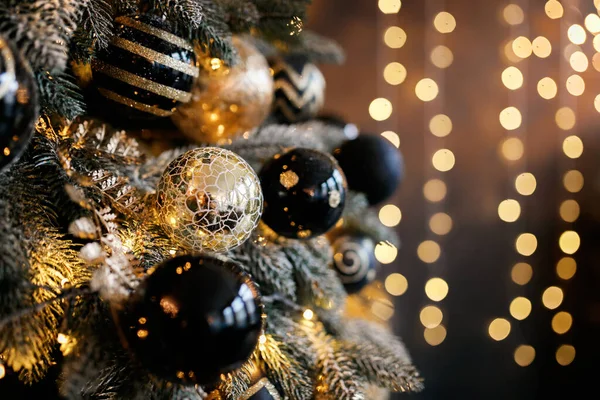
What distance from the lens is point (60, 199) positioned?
0.48 m

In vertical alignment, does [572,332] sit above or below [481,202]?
below

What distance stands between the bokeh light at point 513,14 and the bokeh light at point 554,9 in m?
0.07

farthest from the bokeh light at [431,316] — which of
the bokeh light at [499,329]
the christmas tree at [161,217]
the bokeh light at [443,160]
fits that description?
the christmas tree at [161,217]

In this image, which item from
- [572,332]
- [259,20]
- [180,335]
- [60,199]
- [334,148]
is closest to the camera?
[180,335]

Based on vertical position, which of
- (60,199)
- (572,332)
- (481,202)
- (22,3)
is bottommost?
(572,332)

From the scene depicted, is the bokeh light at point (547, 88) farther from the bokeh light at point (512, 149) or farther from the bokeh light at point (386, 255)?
the bokeh light at point (386, 255)

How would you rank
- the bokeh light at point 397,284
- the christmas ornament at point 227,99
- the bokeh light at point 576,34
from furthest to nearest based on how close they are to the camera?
1. the bokeh light at point 397,284
2. the bokeh light at point 576,34
3. the christmas ornament at point 227,99

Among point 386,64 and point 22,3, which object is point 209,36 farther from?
point 386,64

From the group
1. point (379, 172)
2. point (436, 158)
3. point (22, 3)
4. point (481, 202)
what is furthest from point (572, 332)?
point (22, 3)

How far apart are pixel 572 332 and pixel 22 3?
1.70 metres

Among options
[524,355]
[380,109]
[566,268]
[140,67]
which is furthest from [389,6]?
[140,67]

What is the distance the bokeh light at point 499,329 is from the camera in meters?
1.65

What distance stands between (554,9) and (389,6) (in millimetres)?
522

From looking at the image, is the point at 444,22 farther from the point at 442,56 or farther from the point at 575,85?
the point at 575,85
